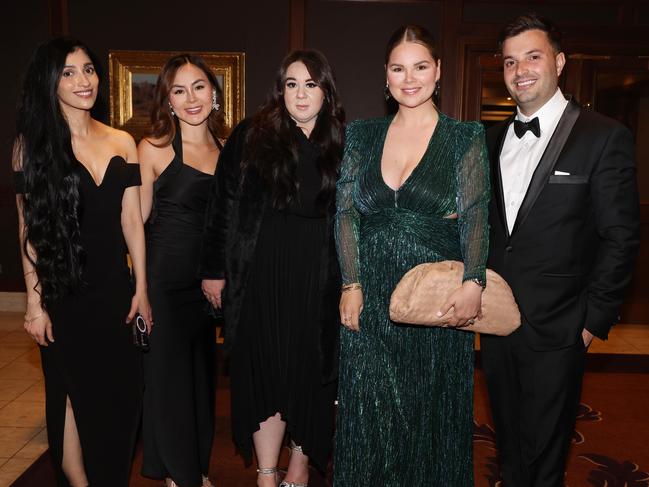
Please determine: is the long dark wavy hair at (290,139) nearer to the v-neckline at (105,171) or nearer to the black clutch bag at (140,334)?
the v-neckline at (105,171)

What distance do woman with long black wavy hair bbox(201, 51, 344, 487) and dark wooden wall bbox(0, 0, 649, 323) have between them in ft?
10.8

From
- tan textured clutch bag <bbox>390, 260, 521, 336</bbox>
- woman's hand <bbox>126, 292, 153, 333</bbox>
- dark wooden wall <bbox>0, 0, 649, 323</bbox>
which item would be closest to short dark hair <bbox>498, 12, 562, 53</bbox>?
tan textured clutch bag <bbox>390, 260, 521, 336</bbox>

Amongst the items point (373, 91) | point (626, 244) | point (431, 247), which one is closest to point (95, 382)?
point (431, 247)

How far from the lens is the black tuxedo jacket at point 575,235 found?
213 centimetres

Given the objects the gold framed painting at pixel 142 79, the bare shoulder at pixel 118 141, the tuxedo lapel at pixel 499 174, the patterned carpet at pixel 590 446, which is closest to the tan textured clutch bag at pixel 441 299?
the tuxedo lapel at pixel 499 174

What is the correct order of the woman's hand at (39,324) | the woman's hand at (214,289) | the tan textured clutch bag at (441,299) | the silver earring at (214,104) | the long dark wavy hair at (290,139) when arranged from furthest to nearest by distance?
the silver earring at (214,104) → the woman's hand at (214,289) → the long dark wavy hair at (290,139) → the woman's hand at (39,324) → the tan textured clutch bag at (441,299)

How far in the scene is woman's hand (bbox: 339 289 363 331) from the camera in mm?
2256

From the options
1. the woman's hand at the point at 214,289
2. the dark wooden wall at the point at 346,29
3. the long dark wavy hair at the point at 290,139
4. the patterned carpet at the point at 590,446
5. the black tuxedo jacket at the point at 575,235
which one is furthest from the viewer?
the dark wooden wall at the point at 346,29

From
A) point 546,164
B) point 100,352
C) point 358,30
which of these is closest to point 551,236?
point 546,164

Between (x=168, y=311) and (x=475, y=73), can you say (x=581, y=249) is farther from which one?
(x=475, y=73)

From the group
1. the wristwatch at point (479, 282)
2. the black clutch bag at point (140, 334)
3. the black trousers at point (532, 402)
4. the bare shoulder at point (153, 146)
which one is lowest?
the black trousers at point (532, 402)

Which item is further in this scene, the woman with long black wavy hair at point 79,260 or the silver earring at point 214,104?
the silver earring at point 214,104

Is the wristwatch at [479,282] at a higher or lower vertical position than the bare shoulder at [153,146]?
lower

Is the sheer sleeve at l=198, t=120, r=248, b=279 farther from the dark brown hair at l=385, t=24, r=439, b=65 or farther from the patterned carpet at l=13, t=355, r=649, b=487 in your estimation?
the patterned carpet at l=13, t=355, r=649, b=487
